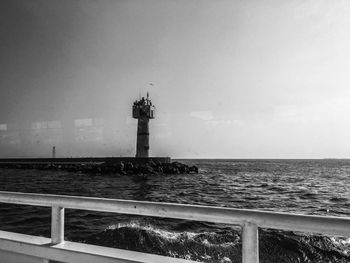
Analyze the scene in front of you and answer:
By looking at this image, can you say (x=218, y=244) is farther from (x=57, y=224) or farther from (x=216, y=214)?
(x=216, y=214)

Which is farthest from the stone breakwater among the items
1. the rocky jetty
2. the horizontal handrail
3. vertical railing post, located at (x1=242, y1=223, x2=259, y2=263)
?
vertical railing post, located at (x1=242, y1=223, x2=259, y2=263)

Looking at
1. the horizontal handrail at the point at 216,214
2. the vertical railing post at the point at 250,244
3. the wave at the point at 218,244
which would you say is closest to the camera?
the horizontal handrail at the point at 216,214

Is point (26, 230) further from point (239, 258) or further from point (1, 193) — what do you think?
point (1, 193)

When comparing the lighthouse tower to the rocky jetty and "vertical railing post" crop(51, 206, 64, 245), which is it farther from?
"vertical railing post" crop(51, 206, 64, 245)

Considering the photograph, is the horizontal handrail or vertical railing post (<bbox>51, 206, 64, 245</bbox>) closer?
the horizontal handrail

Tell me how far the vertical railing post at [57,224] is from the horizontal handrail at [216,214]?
0.05 m

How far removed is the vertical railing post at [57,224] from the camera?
2.30 m

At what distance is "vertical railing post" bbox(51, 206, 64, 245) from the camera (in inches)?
90.4

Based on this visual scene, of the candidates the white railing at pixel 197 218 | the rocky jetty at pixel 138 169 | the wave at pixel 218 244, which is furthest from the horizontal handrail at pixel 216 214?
the rocky jetty at pixel 138 169

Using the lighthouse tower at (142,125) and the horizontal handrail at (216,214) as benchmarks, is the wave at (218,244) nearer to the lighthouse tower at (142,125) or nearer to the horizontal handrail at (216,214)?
the horizontal handrail at (216,214)

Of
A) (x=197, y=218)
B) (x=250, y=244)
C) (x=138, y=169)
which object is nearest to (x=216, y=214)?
(x=197, y=218)

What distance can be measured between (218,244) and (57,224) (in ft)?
19.5

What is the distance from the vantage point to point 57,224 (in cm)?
231

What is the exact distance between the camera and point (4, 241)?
2.45 meters
